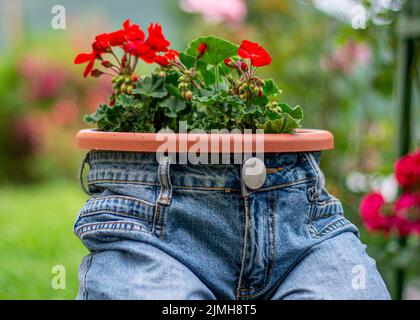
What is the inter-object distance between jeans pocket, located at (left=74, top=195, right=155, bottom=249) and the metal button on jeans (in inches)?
6.9

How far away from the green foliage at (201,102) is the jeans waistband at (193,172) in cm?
9

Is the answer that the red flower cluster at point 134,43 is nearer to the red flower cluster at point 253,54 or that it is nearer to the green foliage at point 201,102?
the green foliage at point 201,102

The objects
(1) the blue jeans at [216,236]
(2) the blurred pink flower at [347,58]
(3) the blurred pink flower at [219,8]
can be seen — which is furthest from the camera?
(3) the blurred pink flower at [219,8]

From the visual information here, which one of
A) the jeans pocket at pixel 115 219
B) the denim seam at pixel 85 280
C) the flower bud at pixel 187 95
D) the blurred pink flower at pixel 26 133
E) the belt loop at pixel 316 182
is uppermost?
the flower bud at pixel 187 95

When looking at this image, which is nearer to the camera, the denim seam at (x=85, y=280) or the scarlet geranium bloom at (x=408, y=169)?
the denim seam at (x=85, y=280)

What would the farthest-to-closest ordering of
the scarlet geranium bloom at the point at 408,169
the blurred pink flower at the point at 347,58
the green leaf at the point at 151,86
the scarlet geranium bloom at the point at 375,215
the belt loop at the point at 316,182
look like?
the blurred pink flower at the point at 347,58, the scarlet geranium bloom at the point at 375,215, the scarlet geranium bloom at the point at 408,169, the green leaf at the point at 151,86, the belt loop at the point at 316,182

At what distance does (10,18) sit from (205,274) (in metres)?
6.86

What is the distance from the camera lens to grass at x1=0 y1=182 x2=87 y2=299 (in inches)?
96.7

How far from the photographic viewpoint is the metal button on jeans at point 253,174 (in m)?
1.10

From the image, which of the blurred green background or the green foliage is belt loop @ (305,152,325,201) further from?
the blurred green background

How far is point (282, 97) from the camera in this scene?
11.4 feet

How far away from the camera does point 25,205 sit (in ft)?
14.0

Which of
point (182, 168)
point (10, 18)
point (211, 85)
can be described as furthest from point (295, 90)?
point (10, 18)

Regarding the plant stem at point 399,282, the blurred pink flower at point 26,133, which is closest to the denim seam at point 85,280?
the plant stem at point 399,282
